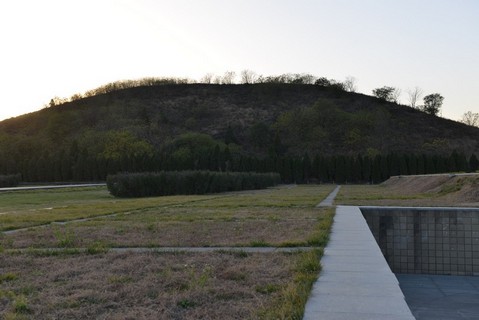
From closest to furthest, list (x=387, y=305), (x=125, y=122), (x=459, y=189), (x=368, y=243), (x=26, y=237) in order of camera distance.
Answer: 1. (x=387, y=305)
2. (x=368, y=243)
3. (x=26, y=237)
4. (x=459, y=189)
5. (x=125, y=122)

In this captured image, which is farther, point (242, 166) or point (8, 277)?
point (242, 166)

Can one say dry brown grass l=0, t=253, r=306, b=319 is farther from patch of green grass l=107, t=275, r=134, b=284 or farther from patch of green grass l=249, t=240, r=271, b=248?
patch of green grass l=249, t=240, r=271, b=248

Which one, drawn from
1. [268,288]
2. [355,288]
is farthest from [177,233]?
[355,288]

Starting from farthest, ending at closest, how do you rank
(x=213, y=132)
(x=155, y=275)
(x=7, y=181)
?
(x=213, y=132) < (x=7, y=181) < (x=155, y=275)

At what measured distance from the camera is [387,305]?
12.4 feet

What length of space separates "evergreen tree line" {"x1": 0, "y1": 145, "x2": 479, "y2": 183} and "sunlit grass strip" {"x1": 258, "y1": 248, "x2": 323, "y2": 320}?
5246 cm

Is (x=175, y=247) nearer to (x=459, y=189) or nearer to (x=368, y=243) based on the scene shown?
(x=368, y=243)

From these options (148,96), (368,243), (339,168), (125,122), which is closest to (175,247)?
(368,243)

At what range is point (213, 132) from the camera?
10062cm

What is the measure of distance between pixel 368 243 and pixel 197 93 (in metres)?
118

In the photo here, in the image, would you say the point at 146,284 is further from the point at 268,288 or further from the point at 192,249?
the point at 192,249

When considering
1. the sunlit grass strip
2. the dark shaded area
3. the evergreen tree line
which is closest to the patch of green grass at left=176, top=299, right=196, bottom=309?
the sunlit grass strip

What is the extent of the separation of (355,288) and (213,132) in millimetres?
96772

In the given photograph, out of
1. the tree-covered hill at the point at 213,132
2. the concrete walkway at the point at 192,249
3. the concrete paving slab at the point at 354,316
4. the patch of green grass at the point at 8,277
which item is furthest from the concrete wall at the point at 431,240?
the tree-covered hill at the point at 213,132
